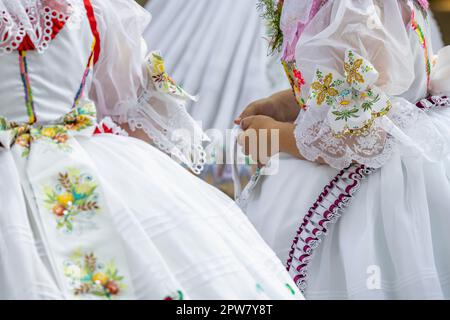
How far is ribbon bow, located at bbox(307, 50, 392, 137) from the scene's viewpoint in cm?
Result: 126

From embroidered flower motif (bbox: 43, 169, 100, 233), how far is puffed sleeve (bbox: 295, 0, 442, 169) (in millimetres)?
483

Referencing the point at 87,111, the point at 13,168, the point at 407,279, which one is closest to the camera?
the point at 13,168

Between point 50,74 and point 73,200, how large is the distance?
22 centimetres

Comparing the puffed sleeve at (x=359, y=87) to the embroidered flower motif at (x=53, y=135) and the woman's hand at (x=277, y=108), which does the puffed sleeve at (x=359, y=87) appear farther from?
the embroidered flower motif at (x=53, y=135)

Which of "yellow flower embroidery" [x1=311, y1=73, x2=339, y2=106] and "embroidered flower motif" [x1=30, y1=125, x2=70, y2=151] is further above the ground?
"yellow flower embroidery" [x1=311, y1=73, x2=339, y2=106]

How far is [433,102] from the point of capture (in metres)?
1.42

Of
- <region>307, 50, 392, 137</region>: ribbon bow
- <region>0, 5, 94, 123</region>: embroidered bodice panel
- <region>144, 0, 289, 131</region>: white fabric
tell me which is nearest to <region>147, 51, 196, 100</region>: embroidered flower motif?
<region>0, 5, 94, 123</region>: embroidered bodice panel

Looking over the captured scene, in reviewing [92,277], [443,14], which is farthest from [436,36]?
[92,277]

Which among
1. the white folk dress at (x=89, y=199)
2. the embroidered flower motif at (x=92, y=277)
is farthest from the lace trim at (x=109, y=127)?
the embroidered flower motif at (x=92, y=277)

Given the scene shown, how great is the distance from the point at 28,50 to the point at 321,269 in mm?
650

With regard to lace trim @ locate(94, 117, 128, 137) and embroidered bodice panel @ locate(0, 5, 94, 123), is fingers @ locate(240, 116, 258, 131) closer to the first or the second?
lace trim @ locate(94, 117, 128, 137)

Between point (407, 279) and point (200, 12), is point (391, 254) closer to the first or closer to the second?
point (407, 279)
